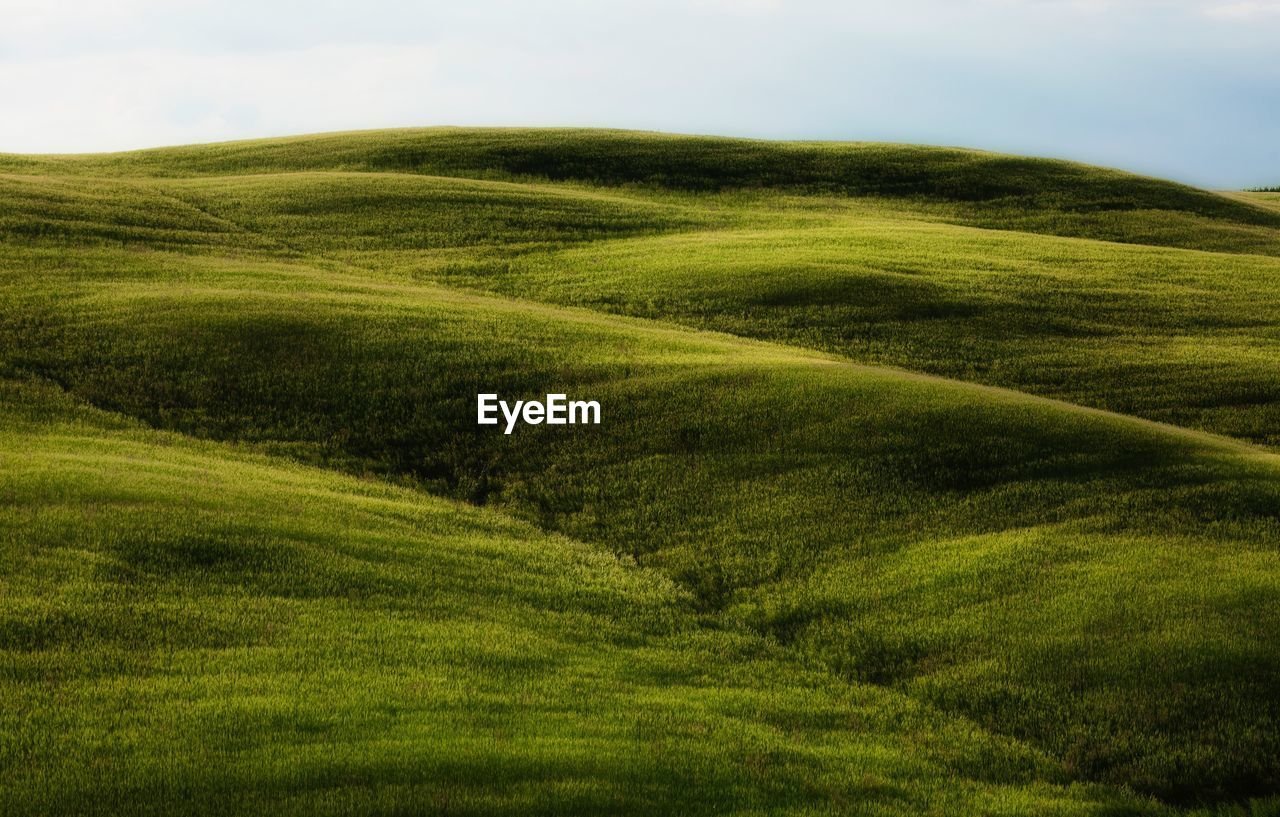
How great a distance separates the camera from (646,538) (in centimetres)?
2341

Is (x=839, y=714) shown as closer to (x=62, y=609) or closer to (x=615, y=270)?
(x=62, y=609)

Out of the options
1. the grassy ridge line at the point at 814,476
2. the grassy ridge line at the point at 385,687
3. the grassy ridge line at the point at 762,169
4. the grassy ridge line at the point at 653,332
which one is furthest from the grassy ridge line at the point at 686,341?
the grassy ridge line at the point at 762,169

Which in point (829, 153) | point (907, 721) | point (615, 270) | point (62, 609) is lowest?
point (907, 721)

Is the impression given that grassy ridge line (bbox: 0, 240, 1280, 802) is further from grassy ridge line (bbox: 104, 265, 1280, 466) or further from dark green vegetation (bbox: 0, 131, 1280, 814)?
grassy ridge line (bbox: 104, 265, 1280, 466)

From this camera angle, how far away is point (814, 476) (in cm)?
2517

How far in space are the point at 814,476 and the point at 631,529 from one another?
425cm

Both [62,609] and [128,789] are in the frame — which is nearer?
[128,789]

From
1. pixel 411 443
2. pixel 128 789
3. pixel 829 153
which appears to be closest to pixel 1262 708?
pixel 128 789

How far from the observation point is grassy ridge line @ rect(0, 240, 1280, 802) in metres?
17.2

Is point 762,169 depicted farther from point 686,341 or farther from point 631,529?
point 631,529

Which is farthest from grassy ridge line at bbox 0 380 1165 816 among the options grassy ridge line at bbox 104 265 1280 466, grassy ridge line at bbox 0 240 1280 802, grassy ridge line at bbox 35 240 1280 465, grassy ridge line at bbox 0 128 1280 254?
grassy ridge line at bbox 0 128 1280 254

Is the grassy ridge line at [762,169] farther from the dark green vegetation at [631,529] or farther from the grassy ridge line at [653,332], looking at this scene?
the grassy ridge line at [653,332]

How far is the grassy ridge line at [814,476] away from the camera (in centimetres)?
1719

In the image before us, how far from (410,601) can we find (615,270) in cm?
2866
